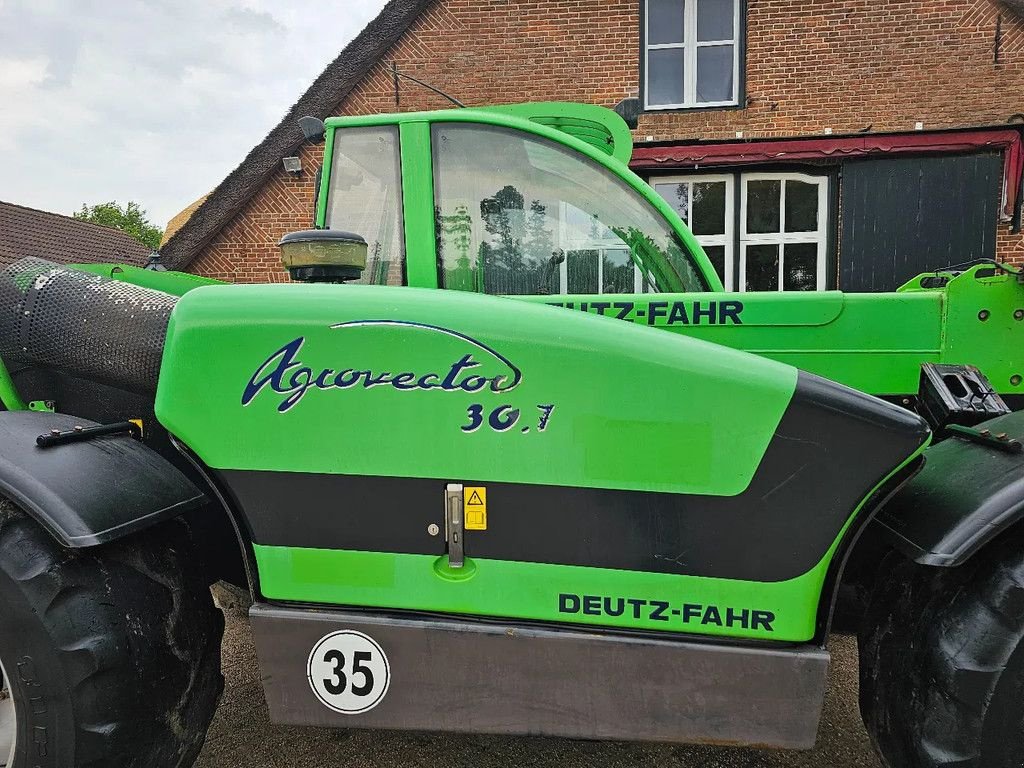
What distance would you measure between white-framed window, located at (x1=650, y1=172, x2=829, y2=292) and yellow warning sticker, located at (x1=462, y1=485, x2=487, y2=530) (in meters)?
8.74

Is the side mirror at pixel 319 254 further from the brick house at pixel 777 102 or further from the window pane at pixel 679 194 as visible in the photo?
the window pane at pixel 679 194

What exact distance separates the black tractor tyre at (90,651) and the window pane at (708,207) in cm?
924

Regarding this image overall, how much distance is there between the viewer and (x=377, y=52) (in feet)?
33.1

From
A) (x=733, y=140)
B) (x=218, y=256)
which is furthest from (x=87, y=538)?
(x=218, y=256)

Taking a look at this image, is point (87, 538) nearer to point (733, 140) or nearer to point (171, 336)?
point (171, 336)

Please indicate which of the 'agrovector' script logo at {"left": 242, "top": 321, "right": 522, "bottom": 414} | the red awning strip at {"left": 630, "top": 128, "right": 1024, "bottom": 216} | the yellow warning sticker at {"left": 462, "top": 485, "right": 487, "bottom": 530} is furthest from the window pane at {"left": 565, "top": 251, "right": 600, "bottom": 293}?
the red awning strip at {"left": 630, "top": 128, "right": 1024, "bottom": 216}

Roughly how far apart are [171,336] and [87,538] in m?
0.52

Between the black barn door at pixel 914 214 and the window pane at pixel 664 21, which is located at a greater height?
the window pane at pixel 664 21

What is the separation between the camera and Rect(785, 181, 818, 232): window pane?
31.1 ft

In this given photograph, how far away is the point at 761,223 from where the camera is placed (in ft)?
31.4

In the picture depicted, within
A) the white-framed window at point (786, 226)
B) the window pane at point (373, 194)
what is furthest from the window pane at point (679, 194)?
the window pane at point (373, 194)

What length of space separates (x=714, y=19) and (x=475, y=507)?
34.4 feet

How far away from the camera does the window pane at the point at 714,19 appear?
966cm

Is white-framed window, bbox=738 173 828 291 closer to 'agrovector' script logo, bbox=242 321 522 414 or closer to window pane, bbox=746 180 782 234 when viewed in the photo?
window pane, bbox=746 180 782 234
